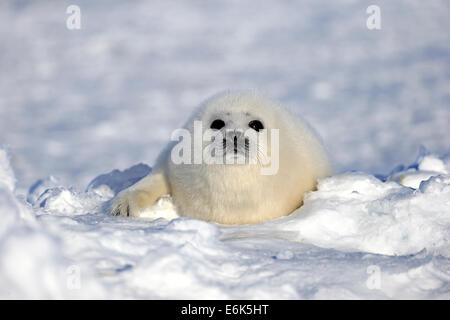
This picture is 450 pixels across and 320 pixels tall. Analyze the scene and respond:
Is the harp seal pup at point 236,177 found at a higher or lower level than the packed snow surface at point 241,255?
higher

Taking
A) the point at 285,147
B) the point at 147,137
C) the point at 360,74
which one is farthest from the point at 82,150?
the point at 360,74

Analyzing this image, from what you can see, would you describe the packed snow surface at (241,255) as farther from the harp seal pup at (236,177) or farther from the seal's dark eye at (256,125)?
the seal's dark eye at (256,125)

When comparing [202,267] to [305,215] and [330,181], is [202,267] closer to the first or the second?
[305,215]

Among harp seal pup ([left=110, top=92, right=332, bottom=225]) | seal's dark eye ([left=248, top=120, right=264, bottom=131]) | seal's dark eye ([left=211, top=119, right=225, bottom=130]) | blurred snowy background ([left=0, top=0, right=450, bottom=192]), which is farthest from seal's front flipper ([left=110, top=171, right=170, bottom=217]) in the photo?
blurred snowy background ([left=0, top=0, right=450, bottom=192])

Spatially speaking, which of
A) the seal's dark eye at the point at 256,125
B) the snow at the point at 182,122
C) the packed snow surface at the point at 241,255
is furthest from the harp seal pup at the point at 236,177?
the packed snow surface at the point at 241,255

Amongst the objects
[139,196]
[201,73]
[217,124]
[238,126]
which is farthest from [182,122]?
[238,126]

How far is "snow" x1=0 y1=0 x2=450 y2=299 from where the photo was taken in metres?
2.26

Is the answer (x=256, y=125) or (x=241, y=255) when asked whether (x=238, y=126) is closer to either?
(x=256, y=125)

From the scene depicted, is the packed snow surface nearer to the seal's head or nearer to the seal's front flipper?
the seal's front flipper

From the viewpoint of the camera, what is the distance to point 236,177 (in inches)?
151

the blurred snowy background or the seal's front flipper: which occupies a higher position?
the blurred snowy background

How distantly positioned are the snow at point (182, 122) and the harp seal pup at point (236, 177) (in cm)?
14

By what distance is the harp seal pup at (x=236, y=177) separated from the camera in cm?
383

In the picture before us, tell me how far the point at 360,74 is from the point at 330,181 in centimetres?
790
